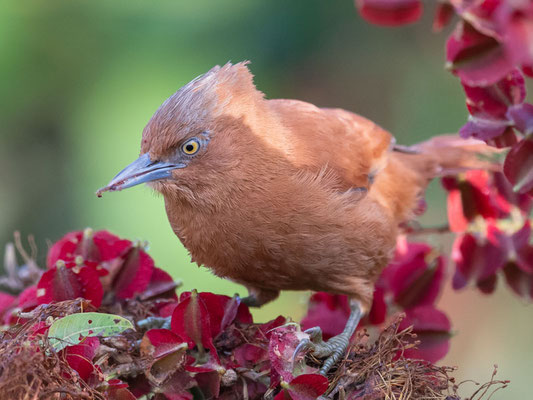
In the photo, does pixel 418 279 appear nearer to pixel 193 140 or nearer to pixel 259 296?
pixel 259 296

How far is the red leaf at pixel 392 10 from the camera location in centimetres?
218

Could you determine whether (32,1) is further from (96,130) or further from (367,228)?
(367,228)

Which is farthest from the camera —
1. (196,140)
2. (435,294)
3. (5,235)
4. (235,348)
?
(5,235)

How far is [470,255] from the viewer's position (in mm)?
2621

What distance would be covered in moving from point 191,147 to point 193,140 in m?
0.02

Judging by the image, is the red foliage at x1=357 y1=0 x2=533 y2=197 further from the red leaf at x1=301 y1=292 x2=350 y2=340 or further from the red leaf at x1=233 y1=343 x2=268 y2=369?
the red leaf at x1=301 y1=292 x2=350 y2=340

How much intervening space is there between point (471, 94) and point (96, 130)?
9.64 feet

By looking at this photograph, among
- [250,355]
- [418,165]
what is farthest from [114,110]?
[250,355]

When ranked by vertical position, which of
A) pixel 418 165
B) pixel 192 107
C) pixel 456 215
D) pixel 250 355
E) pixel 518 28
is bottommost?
pixel 250 355

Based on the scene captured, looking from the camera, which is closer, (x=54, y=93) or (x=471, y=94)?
(x=471, y=94)

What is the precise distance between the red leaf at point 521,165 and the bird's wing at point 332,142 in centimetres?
98

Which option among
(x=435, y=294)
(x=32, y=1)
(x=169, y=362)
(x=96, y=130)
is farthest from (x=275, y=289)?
(x=32, y=1)

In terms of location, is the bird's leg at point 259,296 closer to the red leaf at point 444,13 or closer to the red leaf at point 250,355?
the red leaf at point 250,355

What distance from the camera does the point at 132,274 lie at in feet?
7.45
